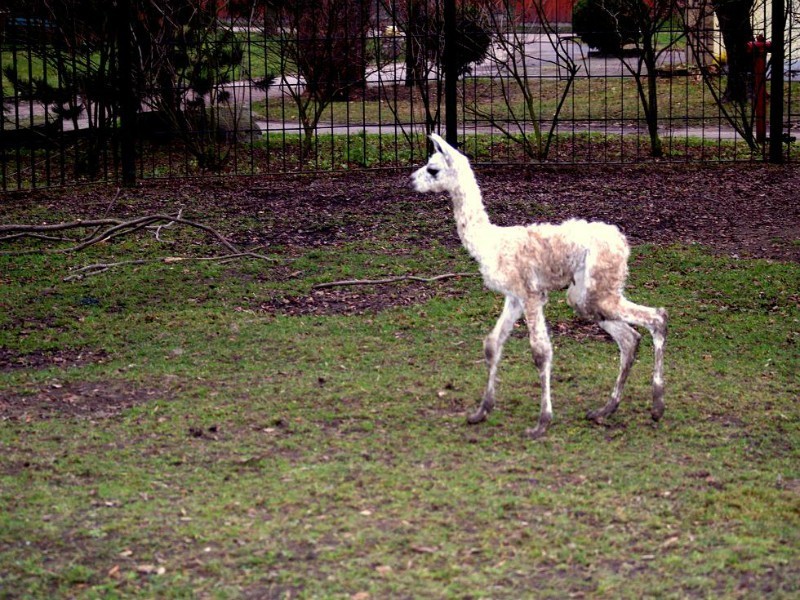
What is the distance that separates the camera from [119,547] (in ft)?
16.3

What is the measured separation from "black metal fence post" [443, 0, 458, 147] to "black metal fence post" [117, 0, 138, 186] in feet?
11.3

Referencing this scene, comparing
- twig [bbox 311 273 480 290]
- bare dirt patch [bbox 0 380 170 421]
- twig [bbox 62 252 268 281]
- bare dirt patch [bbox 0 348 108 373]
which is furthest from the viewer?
twig [bbox 62 252 268 281]

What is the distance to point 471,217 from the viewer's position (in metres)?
6.39

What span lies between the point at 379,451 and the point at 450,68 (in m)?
7.36

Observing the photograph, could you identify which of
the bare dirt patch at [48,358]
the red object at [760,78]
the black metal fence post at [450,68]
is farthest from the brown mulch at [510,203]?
the bare dirt patch at [48,358]

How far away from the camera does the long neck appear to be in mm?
6375

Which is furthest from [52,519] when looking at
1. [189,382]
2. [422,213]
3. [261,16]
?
[261,16]

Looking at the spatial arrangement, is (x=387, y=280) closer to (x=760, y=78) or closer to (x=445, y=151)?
(x=445, y=151)

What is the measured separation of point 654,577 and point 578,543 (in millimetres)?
402

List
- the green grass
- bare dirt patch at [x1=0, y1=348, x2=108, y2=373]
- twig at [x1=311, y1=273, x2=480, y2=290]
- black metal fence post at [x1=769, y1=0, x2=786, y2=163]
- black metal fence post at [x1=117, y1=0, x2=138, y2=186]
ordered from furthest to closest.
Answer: black metal fence post at [x1=769, y1=0, x2=786, y2=163]
black metal fence post at [x1=117, y1=0, x2=138, y2=186]
twig at [x1=311, y1=273, x2=480, y2=290]
bare dirt patch at [x1=0, y1=348, x2=108, y2=373]
the green grass

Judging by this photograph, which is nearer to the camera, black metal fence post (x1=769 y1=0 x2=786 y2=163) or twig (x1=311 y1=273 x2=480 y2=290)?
twig (x1=311 y1=273 x2=480 y2=290)

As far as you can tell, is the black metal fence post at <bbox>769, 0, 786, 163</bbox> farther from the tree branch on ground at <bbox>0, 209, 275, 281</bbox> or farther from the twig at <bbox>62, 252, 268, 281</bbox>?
the twig at <bbox>62, 252, 268, 281</bbox>

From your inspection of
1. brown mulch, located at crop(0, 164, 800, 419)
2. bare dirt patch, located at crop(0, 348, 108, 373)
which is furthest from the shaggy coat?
bare dirt patch, located at crop(0, 348, 108, 373)

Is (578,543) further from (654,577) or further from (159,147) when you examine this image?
(159,147)
